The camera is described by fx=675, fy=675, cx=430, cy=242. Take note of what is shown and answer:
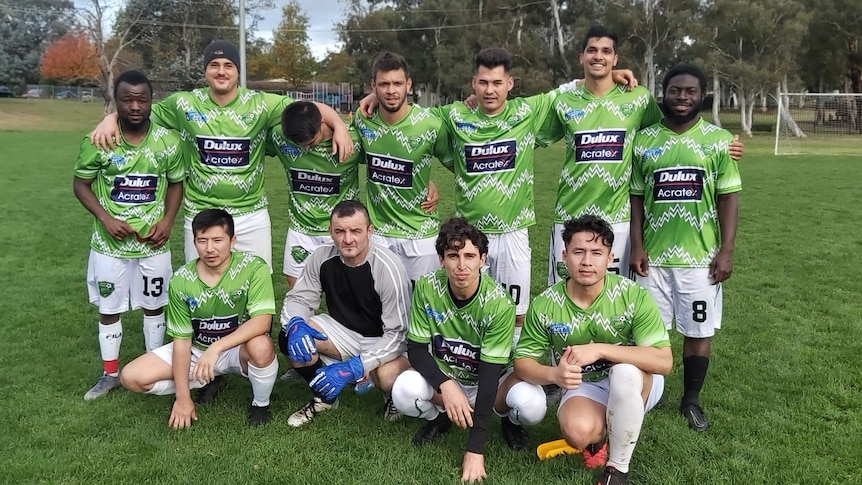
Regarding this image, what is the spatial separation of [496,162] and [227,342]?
1873mm

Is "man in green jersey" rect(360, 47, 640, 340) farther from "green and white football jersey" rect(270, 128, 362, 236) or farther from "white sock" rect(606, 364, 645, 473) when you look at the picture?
"white sock" rect(606, 364, 645, 473)

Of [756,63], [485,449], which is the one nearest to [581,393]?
[485,449]

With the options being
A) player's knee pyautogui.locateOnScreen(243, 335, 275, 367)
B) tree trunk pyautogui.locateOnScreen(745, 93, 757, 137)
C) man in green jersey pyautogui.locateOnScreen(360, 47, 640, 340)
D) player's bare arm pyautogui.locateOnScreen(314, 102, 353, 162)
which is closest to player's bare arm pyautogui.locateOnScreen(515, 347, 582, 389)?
man in green jersey pyautogui.locateOnScreen(360, 47, 640, 340)

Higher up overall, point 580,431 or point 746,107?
point 746,107

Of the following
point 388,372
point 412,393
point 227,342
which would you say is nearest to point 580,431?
point 412,393

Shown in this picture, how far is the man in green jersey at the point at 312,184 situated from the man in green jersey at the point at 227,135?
0.14 m

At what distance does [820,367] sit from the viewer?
4.54 metres

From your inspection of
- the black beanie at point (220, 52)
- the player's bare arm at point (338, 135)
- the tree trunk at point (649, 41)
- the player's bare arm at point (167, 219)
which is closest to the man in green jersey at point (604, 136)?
the player's bare arm at point (338, 135)

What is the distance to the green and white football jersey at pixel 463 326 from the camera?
133 inches

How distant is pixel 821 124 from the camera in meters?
27.2

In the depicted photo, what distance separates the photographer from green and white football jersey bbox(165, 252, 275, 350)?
3.80 meters

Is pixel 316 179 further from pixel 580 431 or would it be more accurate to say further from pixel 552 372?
pixel 580 431

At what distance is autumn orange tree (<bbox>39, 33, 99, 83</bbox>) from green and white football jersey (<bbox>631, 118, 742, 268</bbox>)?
54415 mm

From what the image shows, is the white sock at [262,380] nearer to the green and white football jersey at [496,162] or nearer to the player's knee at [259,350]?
the player's knee at [259,350]
